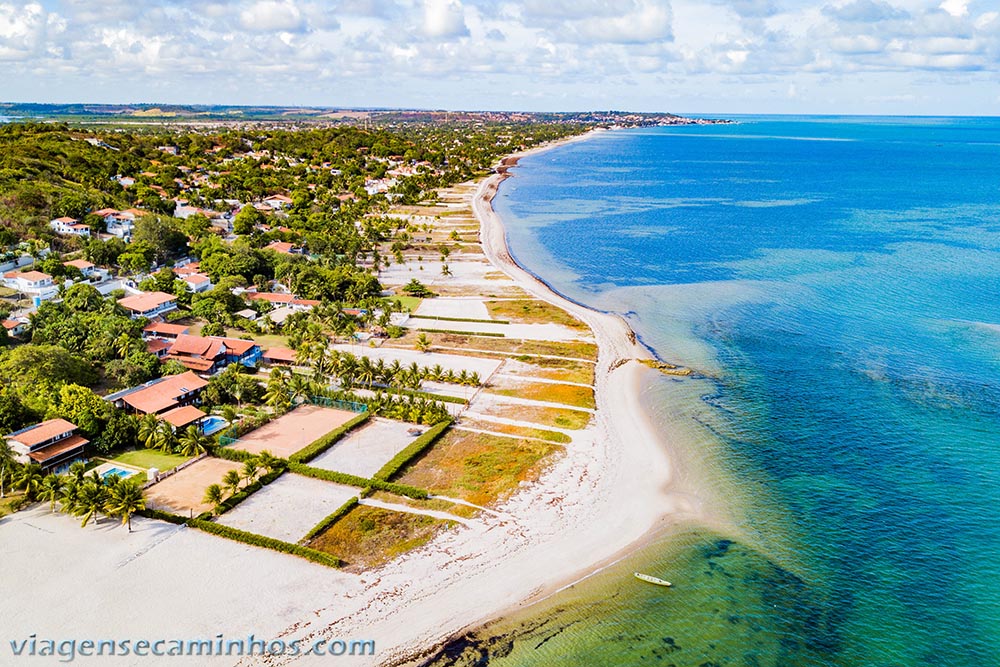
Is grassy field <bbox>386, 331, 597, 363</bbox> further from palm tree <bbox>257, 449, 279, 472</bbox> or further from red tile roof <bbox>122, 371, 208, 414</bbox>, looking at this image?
palm tree <bbox>257, 449, 279, 472</bbox>

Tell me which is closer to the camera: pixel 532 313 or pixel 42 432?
pixel 42 432

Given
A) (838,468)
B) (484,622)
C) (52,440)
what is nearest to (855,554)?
(838,468)

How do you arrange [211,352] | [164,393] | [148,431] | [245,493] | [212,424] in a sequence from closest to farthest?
[245,493]
[148,431]
[212,424]
[164,393]
[211,352]

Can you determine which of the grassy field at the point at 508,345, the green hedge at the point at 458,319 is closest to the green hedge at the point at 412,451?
the grassy field at the point at 508,345

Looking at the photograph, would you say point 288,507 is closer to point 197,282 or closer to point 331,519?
point 331,519

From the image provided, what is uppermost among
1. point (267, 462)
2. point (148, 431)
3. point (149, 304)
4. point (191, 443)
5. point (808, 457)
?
point (149, 304)

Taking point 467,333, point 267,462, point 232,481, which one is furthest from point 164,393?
point 467,333

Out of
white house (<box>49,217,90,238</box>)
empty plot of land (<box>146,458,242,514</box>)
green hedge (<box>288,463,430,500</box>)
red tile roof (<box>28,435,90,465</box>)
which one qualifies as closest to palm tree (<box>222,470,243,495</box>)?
empty plot of land (<box>146,458,242,514</box>)

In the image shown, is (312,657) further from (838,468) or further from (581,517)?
(838,468)
